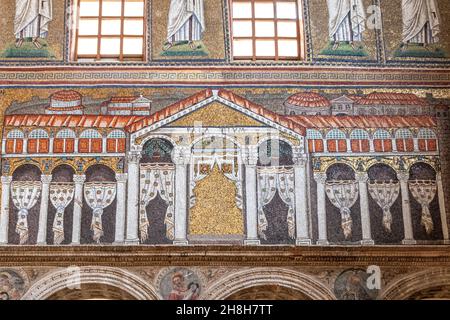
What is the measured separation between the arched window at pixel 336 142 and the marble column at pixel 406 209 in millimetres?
838

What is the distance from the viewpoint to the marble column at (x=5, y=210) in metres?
12.2

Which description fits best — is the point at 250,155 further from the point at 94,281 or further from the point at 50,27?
the point at 50,27

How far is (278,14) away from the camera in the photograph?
44.8 feet

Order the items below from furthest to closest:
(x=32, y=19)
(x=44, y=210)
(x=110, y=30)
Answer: (x=110, y=30)
(x=32, y=19)
(x=44, y=210)

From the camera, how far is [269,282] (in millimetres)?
12094

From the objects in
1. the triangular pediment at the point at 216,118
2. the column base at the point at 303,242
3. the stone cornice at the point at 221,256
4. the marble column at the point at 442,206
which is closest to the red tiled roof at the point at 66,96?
the triangular pediment at the point at 216,118

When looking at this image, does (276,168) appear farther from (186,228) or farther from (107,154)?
(107,154)

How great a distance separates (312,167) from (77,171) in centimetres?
318

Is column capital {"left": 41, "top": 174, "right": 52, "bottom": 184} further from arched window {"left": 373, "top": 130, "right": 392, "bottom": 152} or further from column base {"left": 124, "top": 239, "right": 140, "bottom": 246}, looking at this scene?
arched window {"left": 373, "top": 130, "right": 392, "bottom": 152}

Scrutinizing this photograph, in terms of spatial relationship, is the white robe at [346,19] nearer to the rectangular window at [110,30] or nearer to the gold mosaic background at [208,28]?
the gold mosaic background at [208,28]

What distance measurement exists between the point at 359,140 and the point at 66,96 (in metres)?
4.09

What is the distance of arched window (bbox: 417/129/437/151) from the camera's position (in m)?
12.8

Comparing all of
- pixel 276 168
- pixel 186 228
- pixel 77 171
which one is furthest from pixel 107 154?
pixel 276 168

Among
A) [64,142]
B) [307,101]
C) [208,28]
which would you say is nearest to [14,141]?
[64,142]
